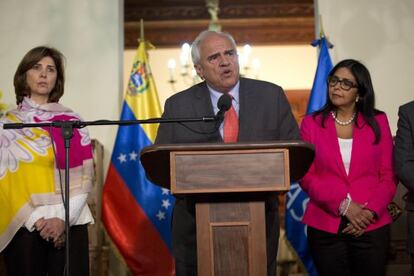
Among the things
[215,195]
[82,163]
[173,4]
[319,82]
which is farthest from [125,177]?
[173,4]

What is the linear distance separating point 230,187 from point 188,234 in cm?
70

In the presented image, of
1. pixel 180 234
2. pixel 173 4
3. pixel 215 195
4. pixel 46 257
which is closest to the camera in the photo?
pixel 215 195

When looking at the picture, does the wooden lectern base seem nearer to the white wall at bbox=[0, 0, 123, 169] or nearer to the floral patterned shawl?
the floral patterned shawl

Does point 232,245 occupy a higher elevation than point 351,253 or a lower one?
higher

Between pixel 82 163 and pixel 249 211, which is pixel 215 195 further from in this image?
pixel 82 163

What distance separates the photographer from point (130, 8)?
7.50 metres

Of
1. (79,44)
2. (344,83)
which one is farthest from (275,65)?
(344,83)

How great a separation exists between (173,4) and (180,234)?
5359 mm

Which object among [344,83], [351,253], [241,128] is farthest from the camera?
[344,83]

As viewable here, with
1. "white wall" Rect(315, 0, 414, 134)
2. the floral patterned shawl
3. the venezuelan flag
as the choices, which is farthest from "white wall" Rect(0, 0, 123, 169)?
"white wall" Rect(315, 0, 414, 134)

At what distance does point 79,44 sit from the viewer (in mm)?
4535

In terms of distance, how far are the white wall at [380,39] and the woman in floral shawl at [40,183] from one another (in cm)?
236

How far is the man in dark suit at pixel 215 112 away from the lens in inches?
98.6

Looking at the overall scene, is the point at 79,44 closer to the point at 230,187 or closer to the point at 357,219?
the point at 357,219
